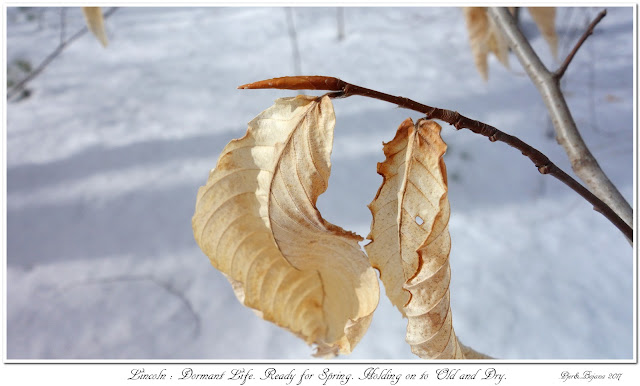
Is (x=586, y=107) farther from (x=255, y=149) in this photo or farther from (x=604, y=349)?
(x=255, y=149)

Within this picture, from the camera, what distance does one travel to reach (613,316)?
721mm

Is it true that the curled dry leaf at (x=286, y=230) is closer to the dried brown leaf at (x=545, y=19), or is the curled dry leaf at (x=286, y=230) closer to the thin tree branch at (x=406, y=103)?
the thin tree branch at (x=406, y=103)

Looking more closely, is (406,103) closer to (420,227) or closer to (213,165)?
(420,227)

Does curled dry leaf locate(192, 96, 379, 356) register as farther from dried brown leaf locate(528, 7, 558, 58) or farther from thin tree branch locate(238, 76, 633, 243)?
dried brown leaf locate(528, 7, 558, 58)

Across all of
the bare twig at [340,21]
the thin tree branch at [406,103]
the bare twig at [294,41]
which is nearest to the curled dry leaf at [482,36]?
the thin tree branch at [406,103]

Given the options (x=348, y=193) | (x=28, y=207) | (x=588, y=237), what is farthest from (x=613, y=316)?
(x=28, y=207)

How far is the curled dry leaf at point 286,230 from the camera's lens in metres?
0.23

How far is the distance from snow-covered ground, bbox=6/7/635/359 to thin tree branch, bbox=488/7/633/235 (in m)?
0.44

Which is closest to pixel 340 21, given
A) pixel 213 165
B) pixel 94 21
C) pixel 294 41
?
pixel 294 41

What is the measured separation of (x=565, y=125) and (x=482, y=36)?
195 millimetres
